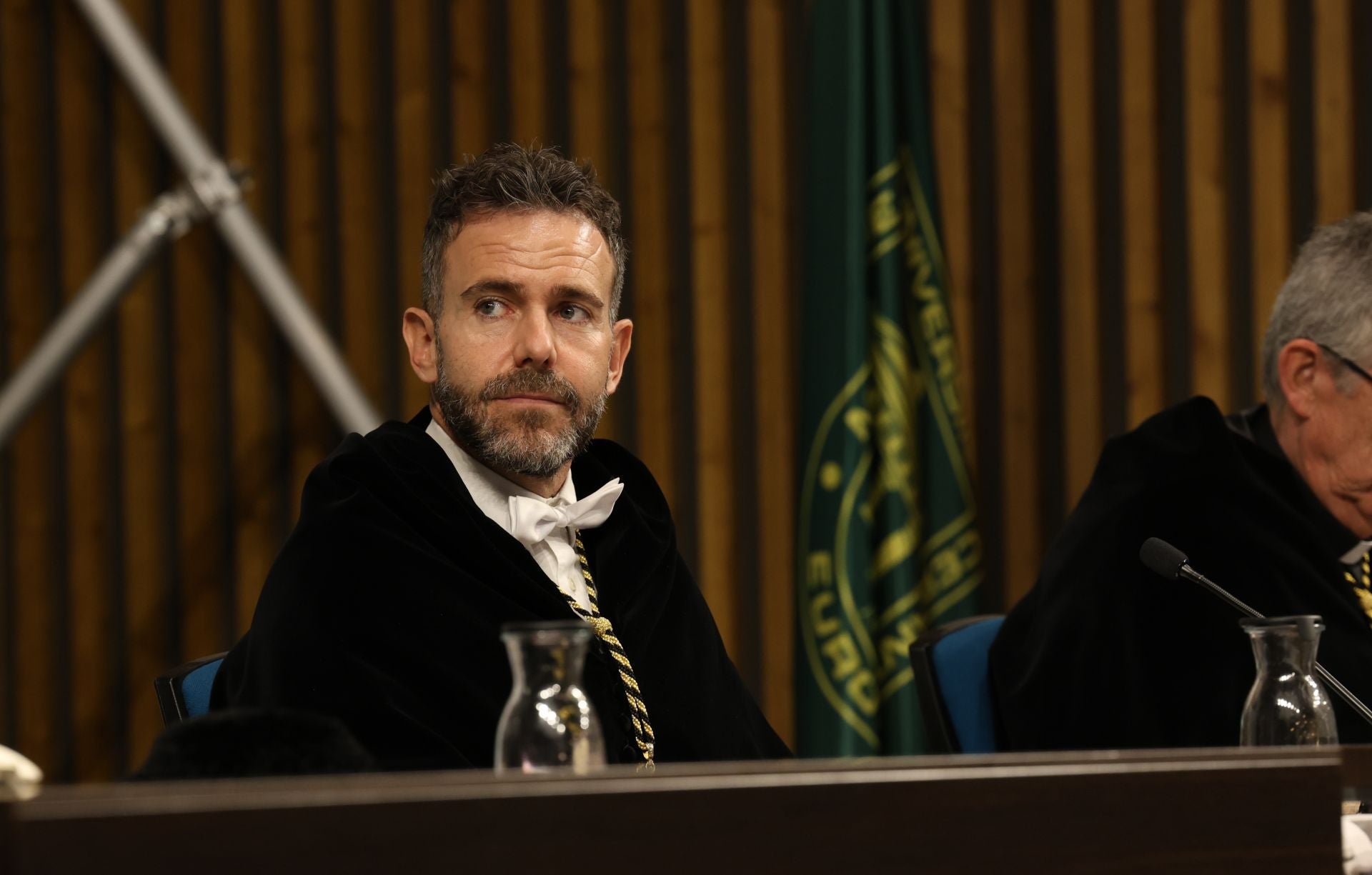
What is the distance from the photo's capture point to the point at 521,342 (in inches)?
80.8

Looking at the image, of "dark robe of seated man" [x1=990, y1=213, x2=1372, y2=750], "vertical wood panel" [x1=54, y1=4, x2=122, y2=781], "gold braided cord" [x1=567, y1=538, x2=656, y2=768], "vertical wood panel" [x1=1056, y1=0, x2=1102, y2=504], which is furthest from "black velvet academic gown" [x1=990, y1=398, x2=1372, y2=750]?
"vertical wood panel" [x1=54, y1=4, x2=122, y2=781]

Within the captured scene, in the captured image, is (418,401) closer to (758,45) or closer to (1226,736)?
(758,45)

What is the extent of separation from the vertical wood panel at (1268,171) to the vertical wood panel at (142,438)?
2.84 metres

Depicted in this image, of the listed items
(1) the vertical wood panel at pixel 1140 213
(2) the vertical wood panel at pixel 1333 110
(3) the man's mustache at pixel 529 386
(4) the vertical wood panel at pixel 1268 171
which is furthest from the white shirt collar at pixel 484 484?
(2) the vertical wood panel at pixel 1333 110

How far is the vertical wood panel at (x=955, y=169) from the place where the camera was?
13.3 ft

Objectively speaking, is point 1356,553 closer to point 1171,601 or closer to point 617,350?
point 1171,601

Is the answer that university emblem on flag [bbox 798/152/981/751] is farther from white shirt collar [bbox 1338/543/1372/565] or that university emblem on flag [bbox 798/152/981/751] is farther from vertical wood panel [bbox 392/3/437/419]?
white shirt collar [bbox 1338/543/1372/565]

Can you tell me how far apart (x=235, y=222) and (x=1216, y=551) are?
2.53m

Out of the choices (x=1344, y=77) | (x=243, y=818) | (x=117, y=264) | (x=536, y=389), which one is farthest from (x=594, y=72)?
(x=243, y=818)

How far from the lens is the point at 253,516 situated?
13.2ft

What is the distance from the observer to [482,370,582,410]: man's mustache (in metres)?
2.04

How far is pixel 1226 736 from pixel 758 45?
7.99 ft

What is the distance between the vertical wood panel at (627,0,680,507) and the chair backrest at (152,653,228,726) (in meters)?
2.13

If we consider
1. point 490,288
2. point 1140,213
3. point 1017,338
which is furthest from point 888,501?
point 490,288
